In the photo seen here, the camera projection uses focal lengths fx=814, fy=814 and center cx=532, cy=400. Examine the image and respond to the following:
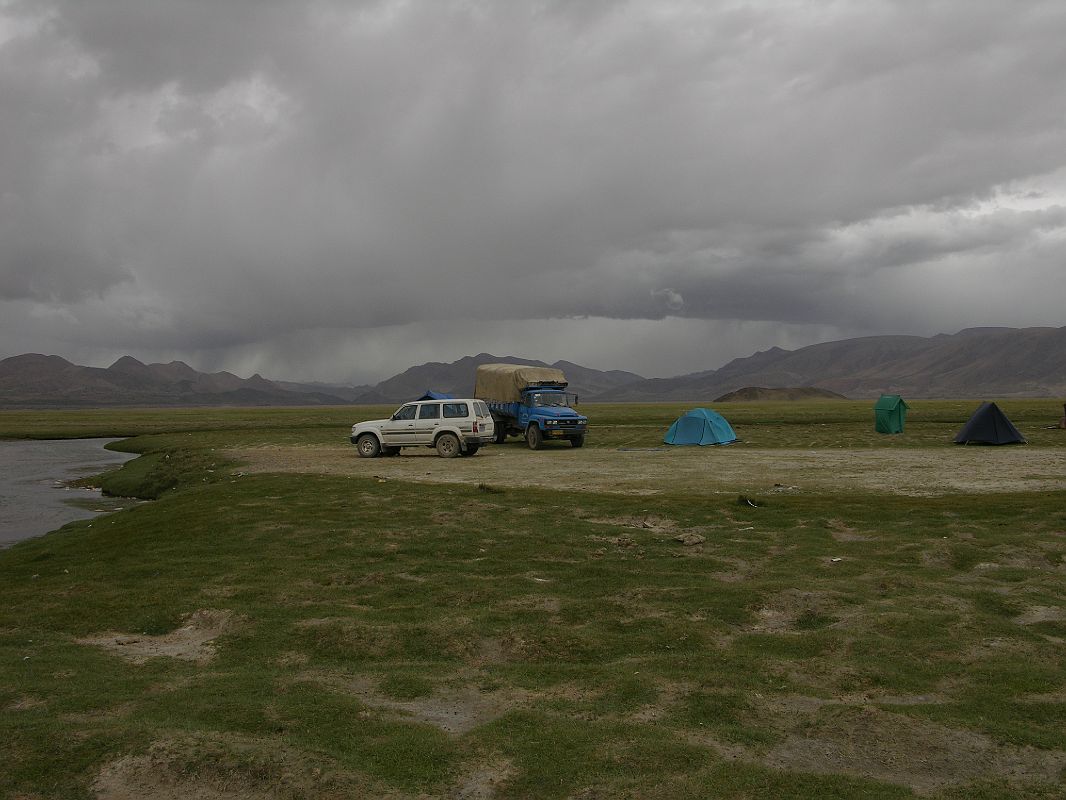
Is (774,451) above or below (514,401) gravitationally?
below

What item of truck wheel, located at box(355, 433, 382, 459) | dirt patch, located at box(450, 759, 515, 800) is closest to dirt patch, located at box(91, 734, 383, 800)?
dirt patch, located at box(450, 759, 515, 800)

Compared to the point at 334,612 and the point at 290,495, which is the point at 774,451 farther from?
the point at 334,612

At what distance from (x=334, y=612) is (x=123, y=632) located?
251cm

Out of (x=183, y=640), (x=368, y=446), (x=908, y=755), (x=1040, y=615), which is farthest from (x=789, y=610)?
(x=368, y=446)

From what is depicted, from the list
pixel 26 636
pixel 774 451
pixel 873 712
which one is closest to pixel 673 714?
pixel 873 712

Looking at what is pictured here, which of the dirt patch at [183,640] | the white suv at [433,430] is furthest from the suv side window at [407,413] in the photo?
the dirt patch at [183,640]

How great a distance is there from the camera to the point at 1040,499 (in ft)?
58.1

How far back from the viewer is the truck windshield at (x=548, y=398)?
37844mm

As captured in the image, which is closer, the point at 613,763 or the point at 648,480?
the point at 613,763

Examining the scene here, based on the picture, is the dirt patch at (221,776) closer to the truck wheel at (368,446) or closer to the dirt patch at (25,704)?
the dirt patch at (25,704)

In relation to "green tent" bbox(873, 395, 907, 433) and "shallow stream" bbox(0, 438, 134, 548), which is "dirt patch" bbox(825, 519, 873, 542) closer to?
"shallow stream" bbox(0, 438, 134, 548)

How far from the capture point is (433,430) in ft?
107

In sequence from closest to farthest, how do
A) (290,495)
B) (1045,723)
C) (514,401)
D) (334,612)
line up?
(1045,723) → (334,612) → (290,495) → (514,401)

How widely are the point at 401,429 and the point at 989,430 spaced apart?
26850mm
